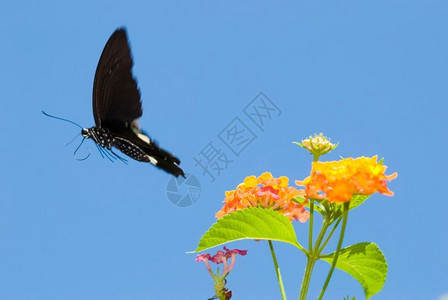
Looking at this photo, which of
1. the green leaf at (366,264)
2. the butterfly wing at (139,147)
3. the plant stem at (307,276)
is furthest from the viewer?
the butterfly wing at (139,147)

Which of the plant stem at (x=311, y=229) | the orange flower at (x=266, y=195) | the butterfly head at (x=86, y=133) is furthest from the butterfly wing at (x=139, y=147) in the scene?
the plant stem at (x=311, y=229)

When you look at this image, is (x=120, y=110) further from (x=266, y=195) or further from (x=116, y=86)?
(x=266, y=195)

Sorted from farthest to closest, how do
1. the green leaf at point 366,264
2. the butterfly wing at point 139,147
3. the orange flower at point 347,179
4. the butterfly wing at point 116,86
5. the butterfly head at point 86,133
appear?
1. the butterfly head at point 86,133
2. the butterfly wing at point 139,147
3. the butterfly wing at point 116,86
4. the green leaf at point 366,264
5. the orange flower at point 347,179

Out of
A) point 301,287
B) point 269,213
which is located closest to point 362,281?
point 301,287

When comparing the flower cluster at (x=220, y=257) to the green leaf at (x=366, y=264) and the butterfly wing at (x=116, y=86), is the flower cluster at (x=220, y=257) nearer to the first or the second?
the green leaf at (x=366, y=264)

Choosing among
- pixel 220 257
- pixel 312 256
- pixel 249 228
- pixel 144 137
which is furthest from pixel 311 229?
pixel 144 137
